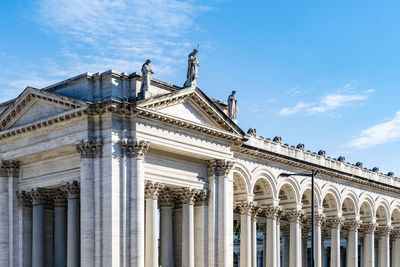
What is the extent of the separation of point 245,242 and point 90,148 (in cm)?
1765

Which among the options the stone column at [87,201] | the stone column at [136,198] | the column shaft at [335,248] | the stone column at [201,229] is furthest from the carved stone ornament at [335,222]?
the stone column at [87,201]

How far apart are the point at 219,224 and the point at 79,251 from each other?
33.1 ft

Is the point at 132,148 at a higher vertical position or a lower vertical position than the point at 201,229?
higher

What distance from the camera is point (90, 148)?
44.5 m

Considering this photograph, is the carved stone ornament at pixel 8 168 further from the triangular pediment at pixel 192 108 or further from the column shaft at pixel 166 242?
the triangular pediment at pixel 192 108

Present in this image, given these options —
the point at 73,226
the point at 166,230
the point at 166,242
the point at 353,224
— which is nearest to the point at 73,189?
the point at 73,226

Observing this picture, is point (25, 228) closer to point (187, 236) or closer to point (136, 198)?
point (136, 198)

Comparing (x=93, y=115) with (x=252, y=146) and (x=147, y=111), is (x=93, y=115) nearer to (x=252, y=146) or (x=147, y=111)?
(x=147, y=111)

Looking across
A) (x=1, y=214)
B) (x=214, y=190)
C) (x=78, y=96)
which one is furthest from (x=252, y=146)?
(x=1, y=214)

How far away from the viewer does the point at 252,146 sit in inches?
2243

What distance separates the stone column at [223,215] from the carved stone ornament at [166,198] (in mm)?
3232

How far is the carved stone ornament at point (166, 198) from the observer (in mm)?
50719

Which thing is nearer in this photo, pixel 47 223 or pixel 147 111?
pixel 147 111

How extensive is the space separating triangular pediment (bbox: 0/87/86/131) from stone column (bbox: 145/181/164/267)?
284 inches
